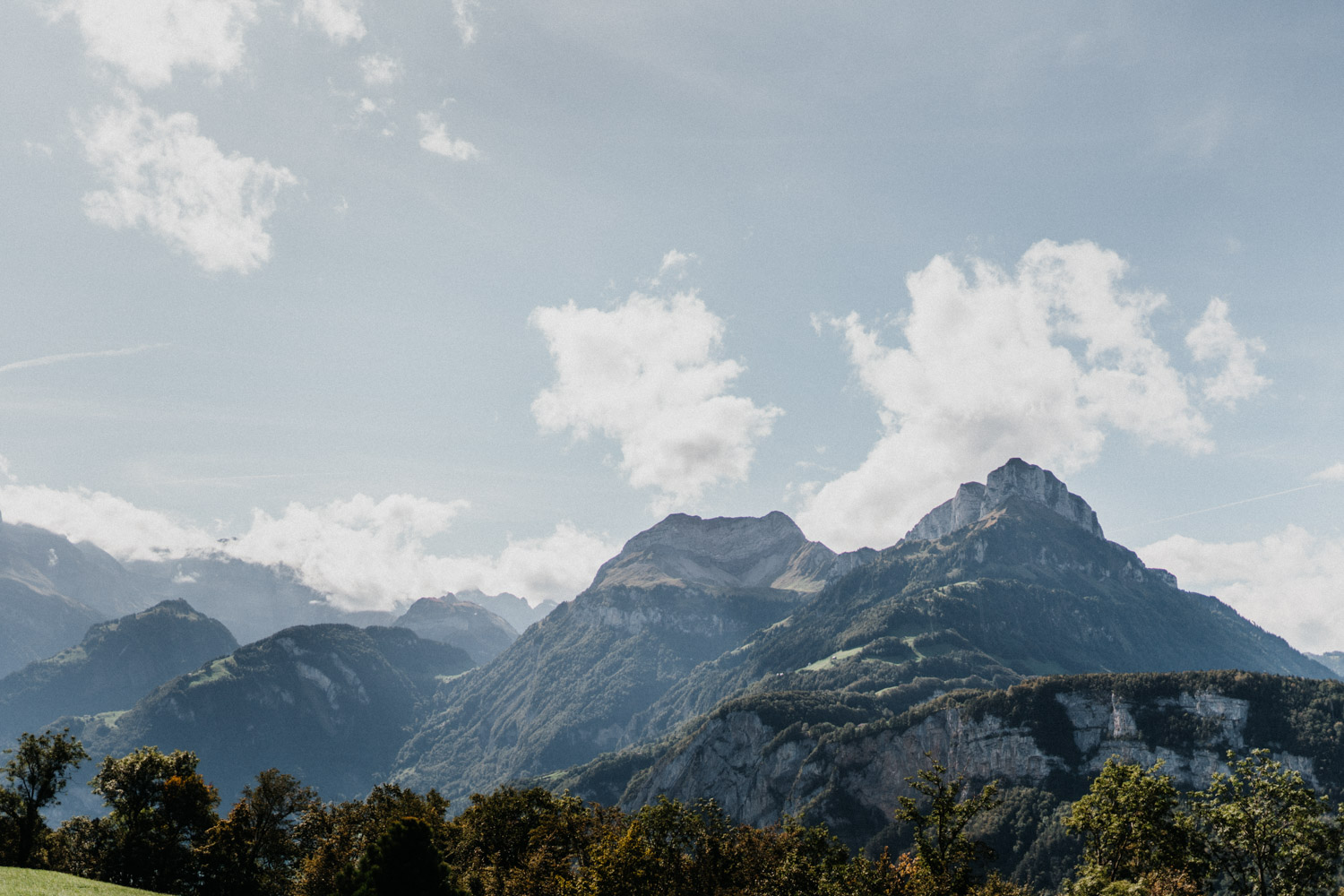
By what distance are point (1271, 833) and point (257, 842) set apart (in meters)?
90.9

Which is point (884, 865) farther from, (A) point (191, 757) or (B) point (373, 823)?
(A) point (191, 757)

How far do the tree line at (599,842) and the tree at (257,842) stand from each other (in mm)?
177

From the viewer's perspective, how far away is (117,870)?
74.4 metres

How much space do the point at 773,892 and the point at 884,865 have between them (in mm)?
9673

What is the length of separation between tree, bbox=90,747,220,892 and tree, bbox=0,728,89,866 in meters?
3.87

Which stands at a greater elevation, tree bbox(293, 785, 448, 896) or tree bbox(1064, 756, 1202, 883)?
tree bbox(1064, 756, 1202, 883)

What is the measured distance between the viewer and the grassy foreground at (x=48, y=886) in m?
43.7

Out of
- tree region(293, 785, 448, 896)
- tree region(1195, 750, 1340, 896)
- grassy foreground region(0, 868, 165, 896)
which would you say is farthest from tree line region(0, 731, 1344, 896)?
grassy foreground region(0, 868, 165, 896)

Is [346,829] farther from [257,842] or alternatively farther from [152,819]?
[152,819]

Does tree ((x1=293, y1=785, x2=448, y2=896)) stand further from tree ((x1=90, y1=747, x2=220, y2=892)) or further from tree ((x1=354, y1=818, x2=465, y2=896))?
tree ((x1=354, y1=818, x2=465, y2=896))

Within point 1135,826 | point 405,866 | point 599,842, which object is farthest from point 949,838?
point 405,866

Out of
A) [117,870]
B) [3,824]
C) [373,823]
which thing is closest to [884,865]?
[373,823]

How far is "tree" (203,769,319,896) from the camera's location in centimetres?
7750

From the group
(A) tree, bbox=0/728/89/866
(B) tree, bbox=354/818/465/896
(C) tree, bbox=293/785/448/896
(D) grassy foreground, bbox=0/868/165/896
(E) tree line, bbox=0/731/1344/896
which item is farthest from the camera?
(A) tree, bbox=0/728/89/866
